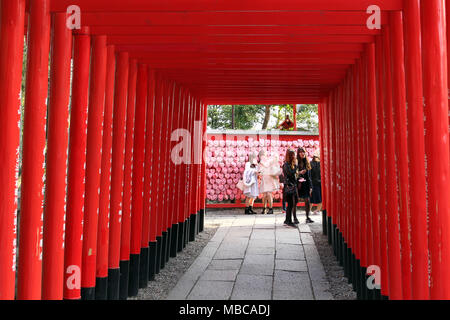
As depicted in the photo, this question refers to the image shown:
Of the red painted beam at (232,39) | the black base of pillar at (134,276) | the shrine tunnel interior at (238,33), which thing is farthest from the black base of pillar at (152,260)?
the red painted beam at (232,39)

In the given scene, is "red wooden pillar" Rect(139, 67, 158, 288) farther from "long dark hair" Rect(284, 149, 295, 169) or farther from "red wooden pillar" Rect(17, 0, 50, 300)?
"long dark hair" Rect(284, 149, 295, 169)

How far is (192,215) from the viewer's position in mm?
8320

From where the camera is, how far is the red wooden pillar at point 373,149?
155 inches

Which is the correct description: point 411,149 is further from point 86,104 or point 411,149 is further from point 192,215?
point 192,215

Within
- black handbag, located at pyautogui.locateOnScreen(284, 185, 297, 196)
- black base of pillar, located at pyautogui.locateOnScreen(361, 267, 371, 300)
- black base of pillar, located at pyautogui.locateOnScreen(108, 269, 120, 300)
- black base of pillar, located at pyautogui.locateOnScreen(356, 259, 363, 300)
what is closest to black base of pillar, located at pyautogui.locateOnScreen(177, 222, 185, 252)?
black handbag, located at pyautogui.locateOnScreen(284, 185, 297, 196)

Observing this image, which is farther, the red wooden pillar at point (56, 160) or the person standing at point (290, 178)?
the person standing at point (290, 178)

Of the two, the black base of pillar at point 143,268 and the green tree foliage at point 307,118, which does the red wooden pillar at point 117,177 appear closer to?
the black base of pillar at point 143,268

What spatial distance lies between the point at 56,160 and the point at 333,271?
4263 millimetres

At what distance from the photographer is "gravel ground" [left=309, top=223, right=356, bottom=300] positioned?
4.78m

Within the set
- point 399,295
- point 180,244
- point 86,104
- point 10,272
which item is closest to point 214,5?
point 86,104

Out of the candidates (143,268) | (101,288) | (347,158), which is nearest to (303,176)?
(347,158)

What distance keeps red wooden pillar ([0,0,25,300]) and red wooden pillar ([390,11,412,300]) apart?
2818mm

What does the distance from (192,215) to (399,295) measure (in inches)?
216

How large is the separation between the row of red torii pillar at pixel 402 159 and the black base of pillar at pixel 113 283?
2.68m
